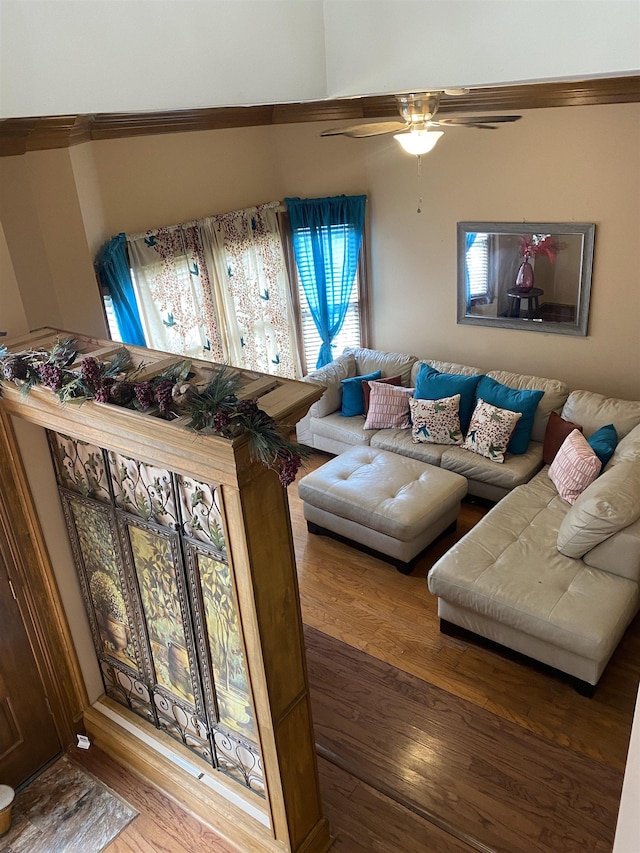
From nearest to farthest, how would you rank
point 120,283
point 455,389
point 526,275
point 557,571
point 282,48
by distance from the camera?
point 282,48 < point 557,571 < point 120,283 < point 526,275 < point 455,389

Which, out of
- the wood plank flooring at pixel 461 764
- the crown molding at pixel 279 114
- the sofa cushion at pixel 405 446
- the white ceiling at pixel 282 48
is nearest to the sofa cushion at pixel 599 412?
the sofa cushion at pixel 405 446

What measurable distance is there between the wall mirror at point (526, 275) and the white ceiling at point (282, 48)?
4459 millimetres

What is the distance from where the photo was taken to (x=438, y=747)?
303 centimetres

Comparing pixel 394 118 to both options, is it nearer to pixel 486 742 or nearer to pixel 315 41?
pixel 486 742

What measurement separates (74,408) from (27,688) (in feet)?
4.95

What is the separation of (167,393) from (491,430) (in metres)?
3.27

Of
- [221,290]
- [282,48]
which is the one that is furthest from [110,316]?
[282,48]

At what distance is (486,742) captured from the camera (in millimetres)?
3031

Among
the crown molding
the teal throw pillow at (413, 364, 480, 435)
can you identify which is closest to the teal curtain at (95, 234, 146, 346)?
the crown molding

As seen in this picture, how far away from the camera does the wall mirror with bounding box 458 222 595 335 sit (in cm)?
463

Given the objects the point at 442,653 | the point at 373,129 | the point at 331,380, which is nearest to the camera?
the point at 373,129

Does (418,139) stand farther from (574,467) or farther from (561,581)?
(561,581)

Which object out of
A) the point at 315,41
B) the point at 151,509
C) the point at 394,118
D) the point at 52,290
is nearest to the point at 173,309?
the point at 52,290

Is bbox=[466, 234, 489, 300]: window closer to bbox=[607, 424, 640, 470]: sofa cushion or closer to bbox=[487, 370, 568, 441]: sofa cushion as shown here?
bbox=[487, 370, 568, 441]: sofa cushion
